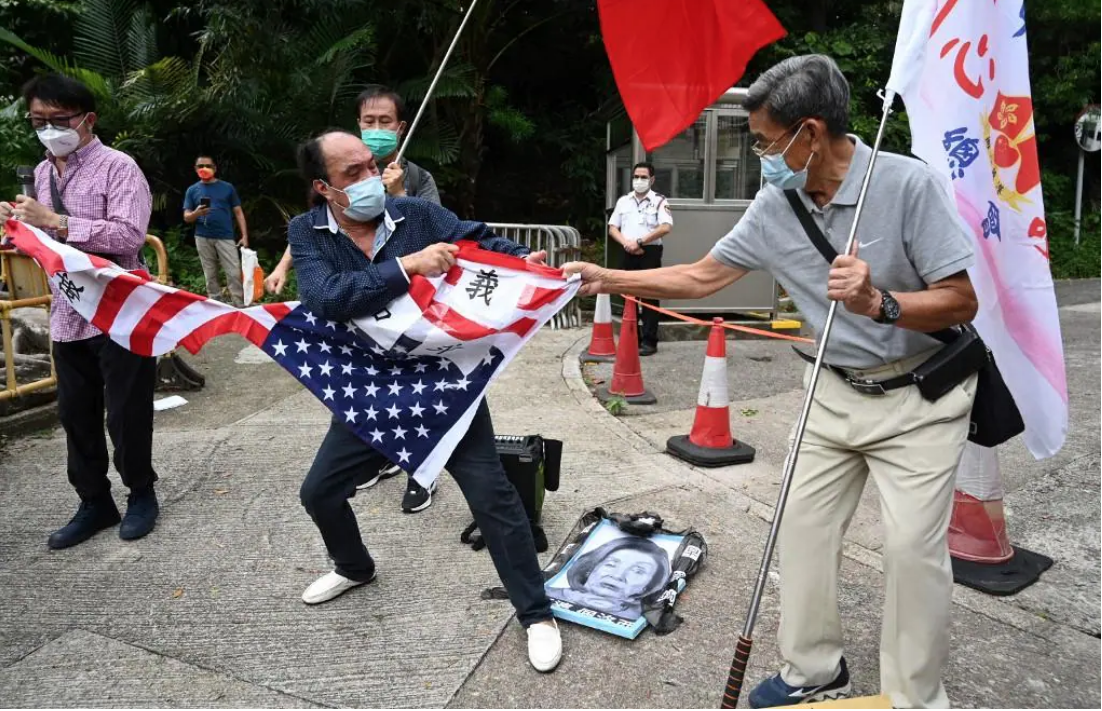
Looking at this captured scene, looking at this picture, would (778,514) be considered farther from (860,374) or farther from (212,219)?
(212,219)

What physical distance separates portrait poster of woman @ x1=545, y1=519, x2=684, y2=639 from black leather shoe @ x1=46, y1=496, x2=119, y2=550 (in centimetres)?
235

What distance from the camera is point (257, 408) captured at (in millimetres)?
6508

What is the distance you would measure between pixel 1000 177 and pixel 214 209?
920cm

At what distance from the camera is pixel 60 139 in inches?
145

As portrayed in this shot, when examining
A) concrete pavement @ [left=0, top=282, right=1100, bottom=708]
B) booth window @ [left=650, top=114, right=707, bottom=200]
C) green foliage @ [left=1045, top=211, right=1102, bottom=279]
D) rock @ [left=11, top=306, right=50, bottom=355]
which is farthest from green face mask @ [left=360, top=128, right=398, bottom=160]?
green foliage @ [left=1045, top=211, right=1102, bottom=279]

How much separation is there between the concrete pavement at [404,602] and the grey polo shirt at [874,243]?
128cm

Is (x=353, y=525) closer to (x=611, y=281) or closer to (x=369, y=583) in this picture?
(x=369, y=583)

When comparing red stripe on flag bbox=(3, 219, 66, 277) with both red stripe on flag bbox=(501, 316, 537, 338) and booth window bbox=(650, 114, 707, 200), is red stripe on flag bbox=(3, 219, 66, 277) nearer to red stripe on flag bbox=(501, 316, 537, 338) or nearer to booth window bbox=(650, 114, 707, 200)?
red stripe on flag bbox=(501, 316, 537, 338)

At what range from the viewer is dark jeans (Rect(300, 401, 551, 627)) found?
118 inches

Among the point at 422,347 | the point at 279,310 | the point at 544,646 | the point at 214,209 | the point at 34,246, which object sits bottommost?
the point at 544,646

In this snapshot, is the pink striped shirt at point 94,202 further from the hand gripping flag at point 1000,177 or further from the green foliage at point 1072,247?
the green foliage at point 1072,247

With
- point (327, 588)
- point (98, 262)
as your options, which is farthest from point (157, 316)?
point (327, 588)

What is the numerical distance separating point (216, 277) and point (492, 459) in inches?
348

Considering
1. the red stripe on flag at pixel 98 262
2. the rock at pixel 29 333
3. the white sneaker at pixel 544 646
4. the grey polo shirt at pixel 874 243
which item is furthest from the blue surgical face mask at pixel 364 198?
the rock at pixel 29 333
